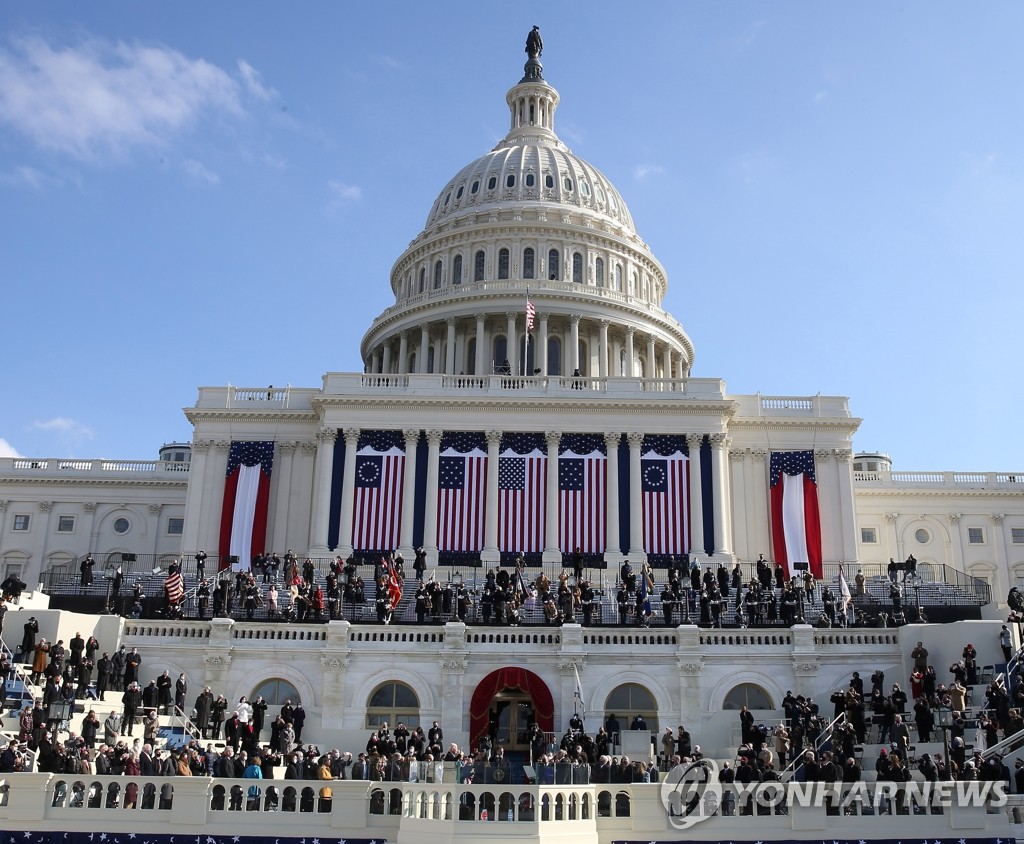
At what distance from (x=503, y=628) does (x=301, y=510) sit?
26.0 m

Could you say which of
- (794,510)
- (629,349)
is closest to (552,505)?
(794,510)

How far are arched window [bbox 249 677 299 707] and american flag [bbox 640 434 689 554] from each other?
24.0m

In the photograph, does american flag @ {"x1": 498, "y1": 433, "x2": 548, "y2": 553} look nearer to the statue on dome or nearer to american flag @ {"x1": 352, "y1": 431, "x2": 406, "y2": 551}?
american flag @ {"x1": 352, "y1": 431, "x2": 406, "y2": 551}

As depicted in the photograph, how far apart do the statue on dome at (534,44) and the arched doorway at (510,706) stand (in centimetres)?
8420

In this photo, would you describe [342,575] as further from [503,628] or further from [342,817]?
[342,817]

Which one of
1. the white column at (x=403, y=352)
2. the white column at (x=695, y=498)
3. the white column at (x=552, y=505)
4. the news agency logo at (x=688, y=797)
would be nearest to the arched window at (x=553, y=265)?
the white column at (x=403, y=352)

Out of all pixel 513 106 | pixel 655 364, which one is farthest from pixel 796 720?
pixel 513 106

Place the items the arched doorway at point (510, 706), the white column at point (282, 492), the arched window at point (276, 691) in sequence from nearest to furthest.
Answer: the arched doorway at point (510, 706) < the arched window at point (276, 691) < the white column at point (282, 492)

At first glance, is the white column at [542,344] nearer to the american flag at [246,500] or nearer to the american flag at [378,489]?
the american flag at [378,489]

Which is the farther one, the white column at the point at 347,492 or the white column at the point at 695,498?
the white column at the point at 347,492

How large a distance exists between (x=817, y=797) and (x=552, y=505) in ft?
110

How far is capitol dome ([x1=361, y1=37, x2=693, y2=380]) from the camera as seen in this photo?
3187 inches

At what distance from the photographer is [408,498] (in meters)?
58.8

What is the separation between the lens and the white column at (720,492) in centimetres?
5809
